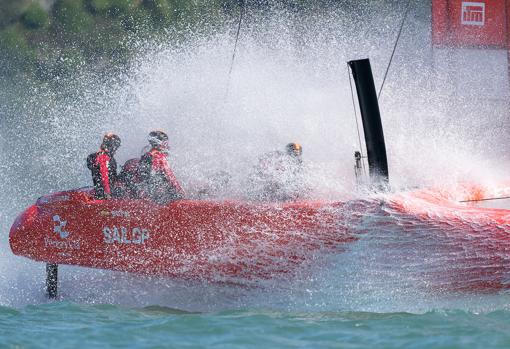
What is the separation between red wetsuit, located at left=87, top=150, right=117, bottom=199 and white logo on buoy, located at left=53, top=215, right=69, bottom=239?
328mm

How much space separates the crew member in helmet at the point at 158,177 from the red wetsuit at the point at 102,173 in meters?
0.33

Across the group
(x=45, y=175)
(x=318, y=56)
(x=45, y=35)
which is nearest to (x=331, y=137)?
(x=318, y=56)

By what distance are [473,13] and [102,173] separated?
3.71m

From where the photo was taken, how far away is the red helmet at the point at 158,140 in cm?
664

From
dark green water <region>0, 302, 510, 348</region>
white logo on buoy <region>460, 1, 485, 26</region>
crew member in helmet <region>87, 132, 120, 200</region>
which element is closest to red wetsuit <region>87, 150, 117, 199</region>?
crew member in helmet <region>87, 132, 120, 200</region>

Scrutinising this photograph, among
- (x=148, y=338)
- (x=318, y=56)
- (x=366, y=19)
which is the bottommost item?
(x=148, y=338)

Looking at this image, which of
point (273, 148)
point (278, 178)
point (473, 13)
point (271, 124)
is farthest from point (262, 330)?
point (473, 13)

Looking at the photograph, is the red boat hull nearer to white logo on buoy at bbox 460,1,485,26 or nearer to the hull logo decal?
the hull logo decal

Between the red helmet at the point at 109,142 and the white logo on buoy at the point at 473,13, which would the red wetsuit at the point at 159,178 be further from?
the white logo on buoy at the point at 473,13

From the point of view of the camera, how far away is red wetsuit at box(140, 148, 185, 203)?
20.8 feet

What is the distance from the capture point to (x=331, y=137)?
820 cm

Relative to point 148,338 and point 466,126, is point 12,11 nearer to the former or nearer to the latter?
point 466,126

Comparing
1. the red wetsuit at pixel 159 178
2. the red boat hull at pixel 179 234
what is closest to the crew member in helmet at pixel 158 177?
the red wetsuit at pixel 159 178

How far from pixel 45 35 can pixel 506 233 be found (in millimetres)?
12873
